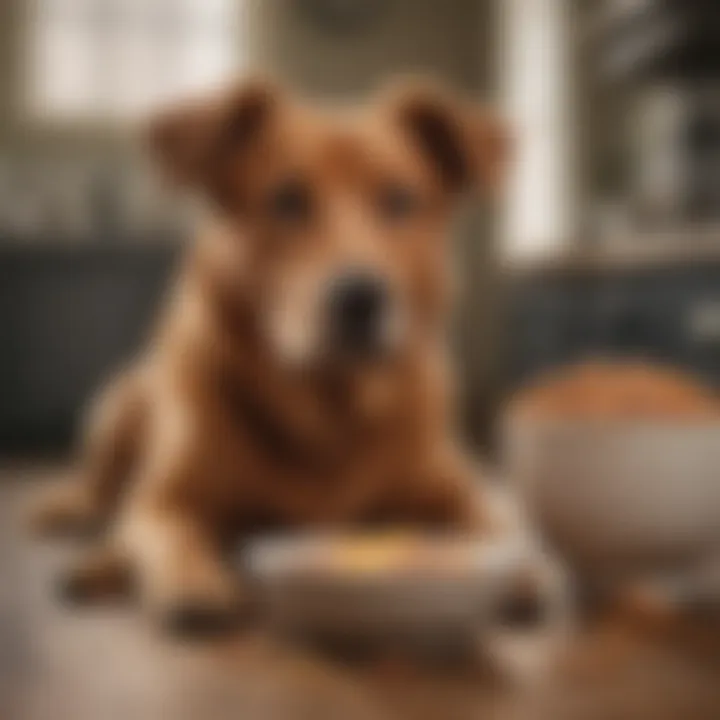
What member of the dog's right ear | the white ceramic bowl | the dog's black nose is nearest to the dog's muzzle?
the dog's black nose

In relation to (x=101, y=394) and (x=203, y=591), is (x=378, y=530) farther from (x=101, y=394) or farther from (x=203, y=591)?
(x=101, y=394)

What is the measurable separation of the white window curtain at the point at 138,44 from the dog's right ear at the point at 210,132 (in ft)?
0.99

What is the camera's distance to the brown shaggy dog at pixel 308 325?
79cm

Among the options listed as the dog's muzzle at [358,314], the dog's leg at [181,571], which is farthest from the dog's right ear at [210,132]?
the dog's leg at [181,571]

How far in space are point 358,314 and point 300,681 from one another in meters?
0.34

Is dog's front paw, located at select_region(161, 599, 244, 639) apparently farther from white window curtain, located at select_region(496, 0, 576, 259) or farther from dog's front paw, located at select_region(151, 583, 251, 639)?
white window curtain, located at select_region(496, 0, 576, 259)

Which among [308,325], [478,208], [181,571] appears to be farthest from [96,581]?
[478,208]

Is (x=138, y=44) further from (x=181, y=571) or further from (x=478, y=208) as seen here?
(x=181, y=571)

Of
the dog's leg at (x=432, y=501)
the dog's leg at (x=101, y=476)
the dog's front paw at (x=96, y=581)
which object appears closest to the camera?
the dog's front paw at (x=96, y=581)

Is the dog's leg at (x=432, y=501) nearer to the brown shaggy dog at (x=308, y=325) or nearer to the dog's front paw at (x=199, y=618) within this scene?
the brown shaggy dog at (x=308, y=325)

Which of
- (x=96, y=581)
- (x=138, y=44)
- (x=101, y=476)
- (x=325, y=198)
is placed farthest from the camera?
(x=138, y=44)

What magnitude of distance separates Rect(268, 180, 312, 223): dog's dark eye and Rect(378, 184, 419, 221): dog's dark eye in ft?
0.17

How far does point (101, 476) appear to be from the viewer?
98 centimetres

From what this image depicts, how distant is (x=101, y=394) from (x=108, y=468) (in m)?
0.27
